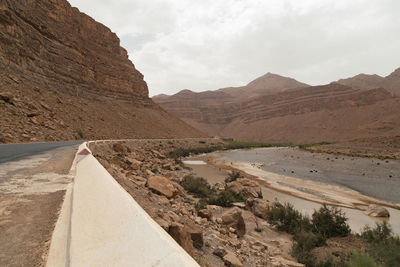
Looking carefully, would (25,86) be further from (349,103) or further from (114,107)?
(349,103)

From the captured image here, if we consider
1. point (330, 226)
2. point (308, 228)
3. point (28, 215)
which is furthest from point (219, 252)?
point (330, 226)

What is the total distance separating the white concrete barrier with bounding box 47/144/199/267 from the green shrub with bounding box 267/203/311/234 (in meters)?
6.06

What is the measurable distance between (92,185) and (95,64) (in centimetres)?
4791

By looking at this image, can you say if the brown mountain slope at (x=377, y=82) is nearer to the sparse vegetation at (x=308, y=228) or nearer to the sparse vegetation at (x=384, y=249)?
the sparse vegetation at (x=308, y=228)

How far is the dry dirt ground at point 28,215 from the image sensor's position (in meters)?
1.44

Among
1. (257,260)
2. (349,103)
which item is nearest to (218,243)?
(257,260)

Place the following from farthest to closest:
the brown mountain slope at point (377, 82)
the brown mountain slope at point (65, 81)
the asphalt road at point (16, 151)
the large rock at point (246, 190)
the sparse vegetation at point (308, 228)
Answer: the brown mountain slope at point (377, 82) → the brown mountain slope at point (65, 81) → the large rock at point (246, 190) → the asphalt road at point (16, 151) → the sparse vegetation at point (308, 228)

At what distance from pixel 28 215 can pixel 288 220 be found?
6777 millimetres

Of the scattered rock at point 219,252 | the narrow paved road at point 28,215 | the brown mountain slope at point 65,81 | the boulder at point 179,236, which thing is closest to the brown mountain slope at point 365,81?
the brown mountain slope at point 65,81

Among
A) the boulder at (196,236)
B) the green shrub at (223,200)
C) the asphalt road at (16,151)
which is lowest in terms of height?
the green shrub at (223,200)

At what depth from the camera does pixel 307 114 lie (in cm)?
9769

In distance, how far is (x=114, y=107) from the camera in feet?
130

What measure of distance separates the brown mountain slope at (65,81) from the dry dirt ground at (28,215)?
10.9m

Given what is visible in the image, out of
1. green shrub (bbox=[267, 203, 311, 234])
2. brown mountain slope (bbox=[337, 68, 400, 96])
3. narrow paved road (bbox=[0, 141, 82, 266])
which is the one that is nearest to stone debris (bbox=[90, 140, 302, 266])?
green shrub (bbox=[267, 203, 311, 234])
